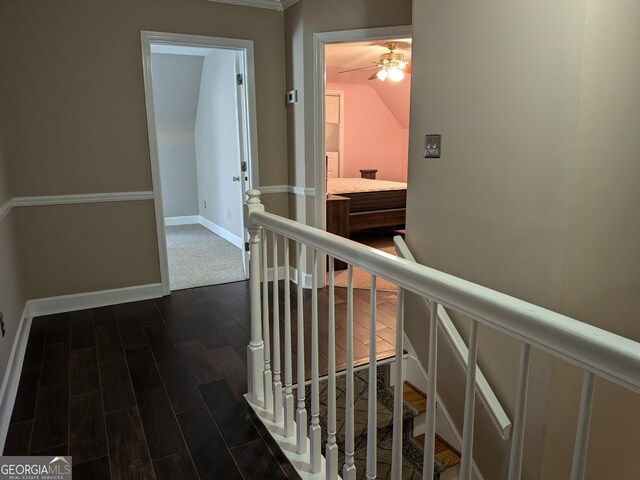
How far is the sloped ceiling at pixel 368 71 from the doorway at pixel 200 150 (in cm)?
163

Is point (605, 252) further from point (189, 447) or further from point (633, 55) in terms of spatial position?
point (189, 447)

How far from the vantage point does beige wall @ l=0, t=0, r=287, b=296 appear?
2.98 meters

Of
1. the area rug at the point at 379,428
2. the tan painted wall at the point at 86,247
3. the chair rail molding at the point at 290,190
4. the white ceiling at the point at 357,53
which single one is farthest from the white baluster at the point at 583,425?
the white ceiling at the point at 357,53

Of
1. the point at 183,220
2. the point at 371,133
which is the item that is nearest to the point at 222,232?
the point at 183,220

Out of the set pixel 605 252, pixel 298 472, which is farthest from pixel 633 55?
pixel 298 472

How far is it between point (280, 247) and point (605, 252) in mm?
2742

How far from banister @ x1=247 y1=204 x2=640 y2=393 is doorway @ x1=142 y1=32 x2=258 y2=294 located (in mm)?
2790

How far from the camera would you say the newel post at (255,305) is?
1981 millimetres

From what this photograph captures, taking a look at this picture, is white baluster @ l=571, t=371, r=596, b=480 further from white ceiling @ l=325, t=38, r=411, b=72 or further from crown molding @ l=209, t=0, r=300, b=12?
white ceiling @ l=325, t=38, r=411, b=72

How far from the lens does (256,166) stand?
3.82 metres

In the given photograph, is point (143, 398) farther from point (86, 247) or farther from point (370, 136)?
point (370, 136)

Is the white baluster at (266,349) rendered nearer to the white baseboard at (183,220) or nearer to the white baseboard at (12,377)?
the white baseboard at (12,377)

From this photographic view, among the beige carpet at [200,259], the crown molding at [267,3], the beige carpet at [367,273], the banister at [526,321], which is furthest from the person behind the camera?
the beige carpet at [200,259]

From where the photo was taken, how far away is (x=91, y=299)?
11.1 feet
